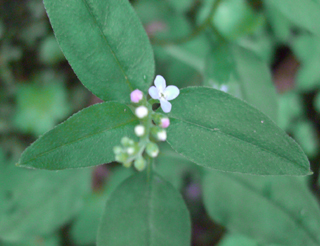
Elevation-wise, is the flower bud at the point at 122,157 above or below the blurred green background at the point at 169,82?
above

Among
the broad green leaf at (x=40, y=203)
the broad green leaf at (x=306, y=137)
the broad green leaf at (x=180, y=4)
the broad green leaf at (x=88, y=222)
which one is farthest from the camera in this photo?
the broad green leaf at (x=306, y=137)

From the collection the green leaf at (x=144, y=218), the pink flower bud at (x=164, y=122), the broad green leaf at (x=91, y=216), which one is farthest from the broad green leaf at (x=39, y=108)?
the pink flower bud at (x=164, y=122)

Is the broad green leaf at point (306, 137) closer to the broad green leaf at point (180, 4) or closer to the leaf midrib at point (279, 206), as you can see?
the leaf midrib at point (279, 206)

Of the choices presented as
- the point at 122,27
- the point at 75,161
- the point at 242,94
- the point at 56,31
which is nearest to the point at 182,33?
the point at 242,94

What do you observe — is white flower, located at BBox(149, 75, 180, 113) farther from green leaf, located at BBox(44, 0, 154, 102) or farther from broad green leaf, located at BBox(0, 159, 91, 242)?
broad green leaf, located at BBox(0, 159, 91, 242)

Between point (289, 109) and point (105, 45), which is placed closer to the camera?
point (105, 45)

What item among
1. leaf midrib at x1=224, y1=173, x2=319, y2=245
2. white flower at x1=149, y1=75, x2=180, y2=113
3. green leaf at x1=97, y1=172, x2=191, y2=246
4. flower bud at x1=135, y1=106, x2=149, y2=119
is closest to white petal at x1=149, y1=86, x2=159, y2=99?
white flower at x1=149, y1=75, x2=180, y2=113

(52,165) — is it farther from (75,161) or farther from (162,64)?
(162,64)

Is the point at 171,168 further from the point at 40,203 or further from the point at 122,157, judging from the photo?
the point at 122,157

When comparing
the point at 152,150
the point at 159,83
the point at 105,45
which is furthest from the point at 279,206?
the point at 105,45
